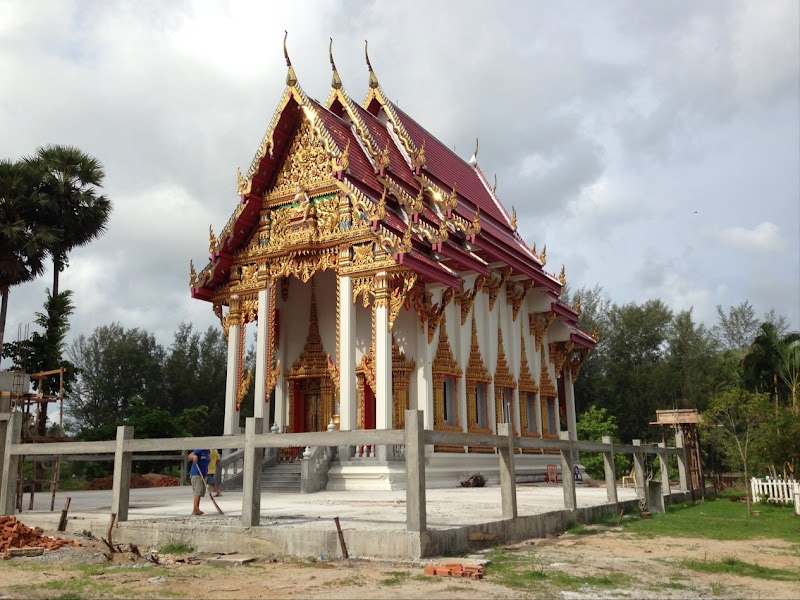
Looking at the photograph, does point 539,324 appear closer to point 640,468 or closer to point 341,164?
point 341,164

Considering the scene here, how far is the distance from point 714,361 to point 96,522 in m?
32.8

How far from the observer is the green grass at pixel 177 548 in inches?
281

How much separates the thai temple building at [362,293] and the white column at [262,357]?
3 centimetres

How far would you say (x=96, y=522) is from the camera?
26.7ft

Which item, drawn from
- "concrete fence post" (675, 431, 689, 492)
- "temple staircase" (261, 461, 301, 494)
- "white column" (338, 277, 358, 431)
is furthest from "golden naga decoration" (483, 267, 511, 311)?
"temple staircase" (261, 461, 301, 494)

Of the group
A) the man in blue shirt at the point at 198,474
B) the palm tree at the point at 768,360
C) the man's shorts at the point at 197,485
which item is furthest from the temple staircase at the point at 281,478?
the palm tree at the point at 768,360

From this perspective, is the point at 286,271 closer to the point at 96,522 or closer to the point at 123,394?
the point at 96,522

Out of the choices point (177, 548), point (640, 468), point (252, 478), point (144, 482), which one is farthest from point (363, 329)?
point (177, 548)

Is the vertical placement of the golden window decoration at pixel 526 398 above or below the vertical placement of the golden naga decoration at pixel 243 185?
below

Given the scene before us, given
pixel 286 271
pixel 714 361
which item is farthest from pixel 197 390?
pixel 714 361

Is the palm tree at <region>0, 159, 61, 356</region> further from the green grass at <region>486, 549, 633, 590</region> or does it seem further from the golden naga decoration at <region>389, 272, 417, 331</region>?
the green grass at <region>486, 549, 633, 590</region>

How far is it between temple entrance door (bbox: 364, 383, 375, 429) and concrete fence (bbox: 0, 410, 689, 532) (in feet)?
23.0

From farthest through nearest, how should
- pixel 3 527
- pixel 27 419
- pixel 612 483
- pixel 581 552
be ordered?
pixel 27 419, pixel 612 483, pixel 3 527, pixel 581 552

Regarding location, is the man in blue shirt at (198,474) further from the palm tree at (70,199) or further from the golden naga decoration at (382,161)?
the palm tree at (70,199)
